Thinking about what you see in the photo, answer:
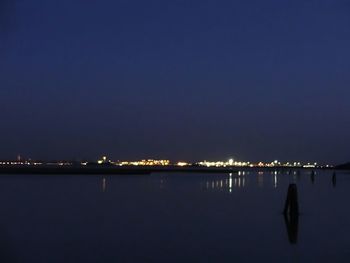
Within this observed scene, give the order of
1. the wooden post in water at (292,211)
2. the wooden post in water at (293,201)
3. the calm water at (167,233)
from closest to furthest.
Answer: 1. the calm water at (167,233)
2. the wooden post in water at (292,211)
3. the wooden post in water at (293,201)

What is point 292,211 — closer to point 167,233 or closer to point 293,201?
point 293,201

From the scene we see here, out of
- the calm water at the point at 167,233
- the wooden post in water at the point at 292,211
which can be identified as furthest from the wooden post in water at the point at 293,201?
the calm water at the point at 167,233

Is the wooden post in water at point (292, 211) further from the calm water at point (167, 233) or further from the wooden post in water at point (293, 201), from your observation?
the calm water at point (167, 233)

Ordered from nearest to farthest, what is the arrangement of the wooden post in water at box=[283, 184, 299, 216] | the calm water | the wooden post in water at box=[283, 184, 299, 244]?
1. the calm water
2. the wooden post in water at box=[283, 184, 299, 244]
3. the wooden post in water at box=[283, 184, 299, 216]

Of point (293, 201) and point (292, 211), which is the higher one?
point (293, 201)

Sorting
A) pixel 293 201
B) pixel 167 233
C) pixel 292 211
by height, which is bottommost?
pixel 167 233

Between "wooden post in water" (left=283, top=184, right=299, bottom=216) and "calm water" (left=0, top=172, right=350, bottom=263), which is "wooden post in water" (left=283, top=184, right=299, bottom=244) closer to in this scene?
"wooden post in water" (left=283, top=184, right=299, bottom=216)

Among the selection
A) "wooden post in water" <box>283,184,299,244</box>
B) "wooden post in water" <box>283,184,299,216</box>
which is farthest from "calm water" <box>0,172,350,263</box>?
"wooden post in water" <box>283,184,299,216</box>

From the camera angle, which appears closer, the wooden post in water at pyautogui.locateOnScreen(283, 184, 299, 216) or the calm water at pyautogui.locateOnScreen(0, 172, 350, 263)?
the calm water at pyautogui.locateOnScreen(0, 172, 350, 263)

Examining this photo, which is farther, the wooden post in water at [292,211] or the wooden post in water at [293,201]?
the wooden post in water at [293,201]

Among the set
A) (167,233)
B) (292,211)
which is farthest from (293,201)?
(167,233)

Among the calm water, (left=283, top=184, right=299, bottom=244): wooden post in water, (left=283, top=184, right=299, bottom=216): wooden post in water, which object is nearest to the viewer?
the calm water

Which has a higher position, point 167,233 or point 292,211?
point 292,211

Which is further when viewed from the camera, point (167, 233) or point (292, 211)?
point (292, 211)
